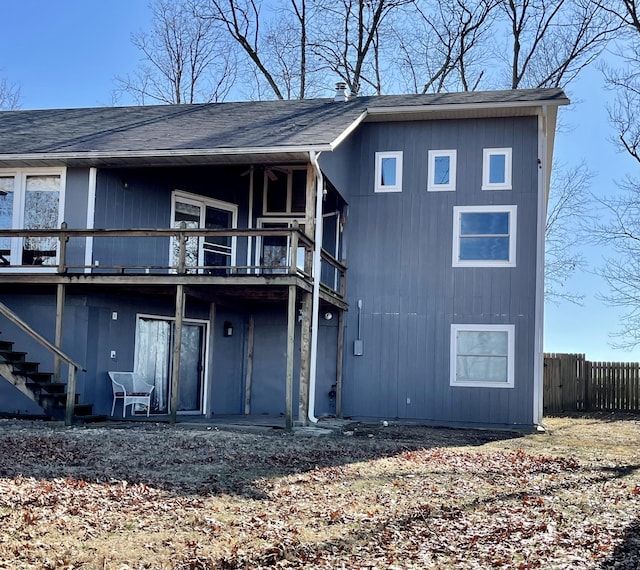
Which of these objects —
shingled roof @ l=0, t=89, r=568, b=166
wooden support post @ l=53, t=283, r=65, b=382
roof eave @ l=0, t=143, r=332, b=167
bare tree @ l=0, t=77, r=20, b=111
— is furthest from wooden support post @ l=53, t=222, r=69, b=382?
bare tree @ l=0, t=77, r=20, b=111

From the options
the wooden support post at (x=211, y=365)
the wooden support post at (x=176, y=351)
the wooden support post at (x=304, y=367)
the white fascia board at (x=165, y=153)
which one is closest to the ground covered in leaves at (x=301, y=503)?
the wooden support post at (x=176, y=351)

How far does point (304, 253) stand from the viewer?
14.7m

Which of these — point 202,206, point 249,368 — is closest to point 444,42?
point 202,206

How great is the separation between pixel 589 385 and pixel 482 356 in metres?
7.07

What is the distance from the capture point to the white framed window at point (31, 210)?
1448cm

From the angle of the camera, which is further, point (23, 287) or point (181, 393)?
point (181, 393)

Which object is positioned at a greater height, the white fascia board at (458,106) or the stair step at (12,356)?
the white fascia board at (458,106)

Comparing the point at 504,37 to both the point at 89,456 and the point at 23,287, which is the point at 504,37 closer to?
the point at 23,287

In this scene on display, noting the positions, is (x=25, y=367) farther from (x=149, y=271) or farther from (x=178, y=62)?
(x=178, y=62)

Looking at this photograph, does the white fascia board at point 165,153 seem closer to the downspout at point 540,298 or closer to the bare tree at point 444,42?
the downspout at point 540,298

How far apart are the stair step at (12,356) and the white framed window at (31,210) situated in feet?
5.85

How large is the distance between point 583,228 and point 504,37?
7.34m

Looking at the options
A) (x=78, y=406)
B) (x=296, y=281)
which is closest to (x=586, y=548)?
(x=296, y=281)

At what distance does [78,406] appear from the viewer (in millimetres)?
13453
